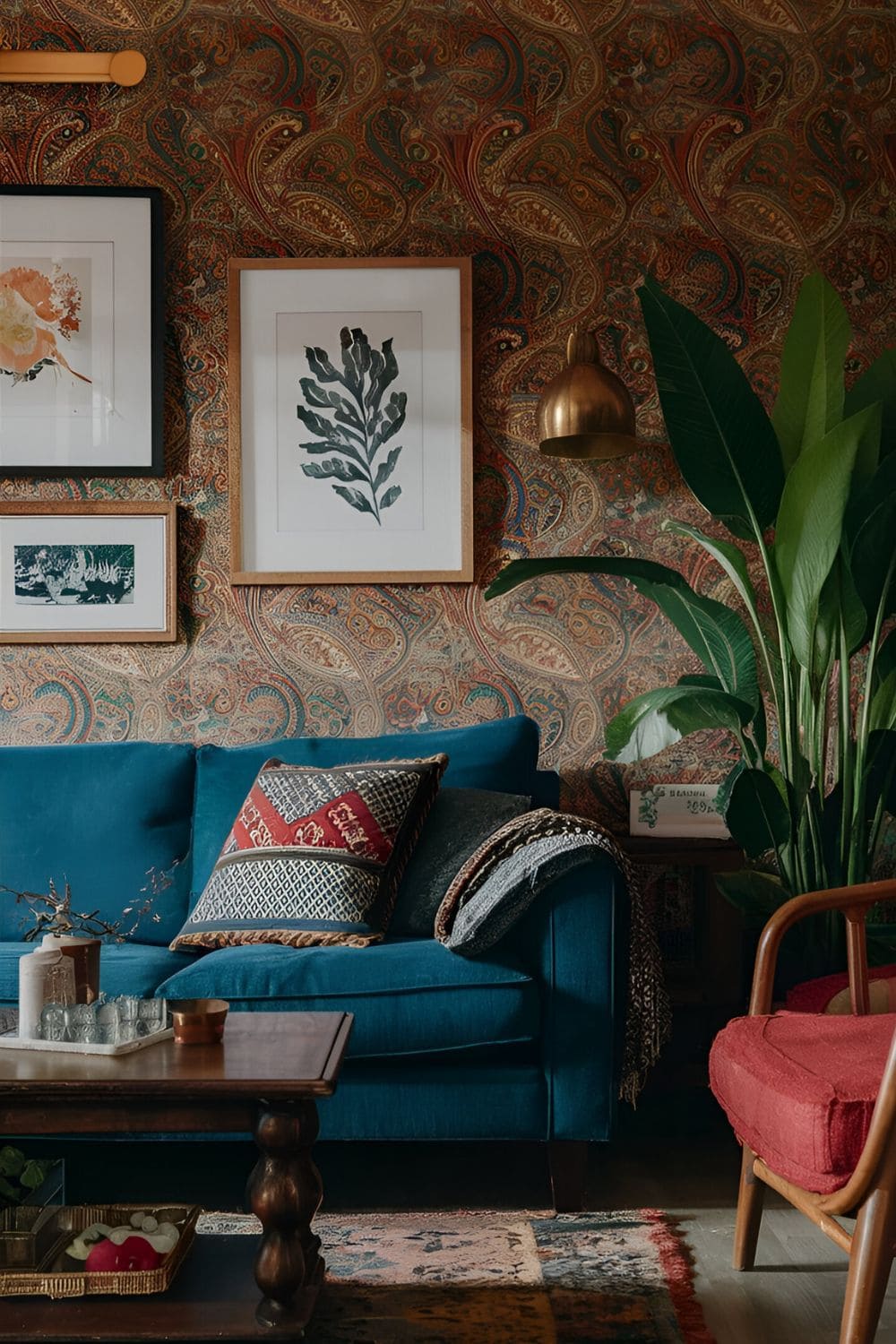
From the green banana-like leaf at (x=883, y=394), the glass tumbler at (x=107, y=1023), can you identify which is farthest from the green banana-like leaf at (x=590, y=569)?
the glass tumbler at (x=107, y=1023)

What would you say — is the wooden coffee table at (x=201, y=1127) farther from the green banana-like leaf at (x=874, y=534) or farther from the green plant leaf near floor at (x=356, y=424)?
the green plant leaf near floor at (x=356, y=424)

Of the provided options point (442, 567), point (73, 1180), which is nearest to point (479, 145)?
point (442, 567)

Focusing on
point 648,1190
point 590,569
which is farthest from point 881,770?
point 648,1190

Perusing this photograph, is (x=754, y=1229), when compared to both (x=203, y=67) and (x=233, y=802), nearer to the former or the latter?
(x=233, y=802)

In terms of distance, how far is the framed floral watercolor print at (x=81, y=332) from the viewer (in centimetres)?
339

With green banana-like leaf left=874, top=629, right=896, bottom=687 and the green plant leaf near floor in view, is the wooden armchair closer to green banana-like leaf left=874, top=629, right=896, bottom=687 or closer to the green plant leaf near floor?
green banana-like leaf left=874, top=629, right=896, bottom=687

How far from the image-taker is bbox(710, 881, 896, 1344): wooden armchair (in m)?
1.55

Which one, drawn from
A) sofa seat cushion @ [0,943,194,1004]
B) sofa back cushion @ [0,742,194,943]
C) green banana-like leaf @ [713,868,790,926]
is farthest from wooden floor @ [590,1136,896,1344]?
sofa back cushion @ [0,742,194,943]

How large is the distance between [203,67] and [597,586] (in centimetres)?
177

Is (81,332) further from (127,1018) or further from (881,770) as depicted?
(881,770)

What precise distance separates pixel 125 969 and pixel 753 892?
131 centimetres

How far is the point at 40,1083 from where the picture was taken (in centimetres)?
161

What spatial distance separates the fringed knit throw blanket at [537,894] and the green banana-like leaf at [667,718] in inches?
10.9

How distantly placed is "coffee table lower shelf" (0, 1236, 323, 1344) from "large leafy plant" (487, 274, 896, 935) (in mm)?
1367
